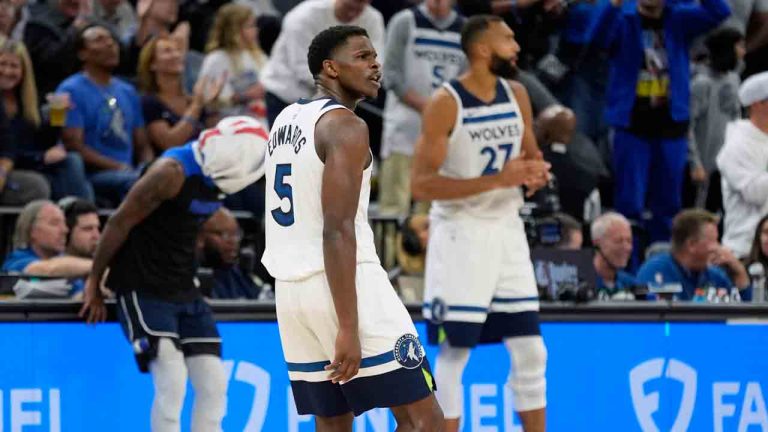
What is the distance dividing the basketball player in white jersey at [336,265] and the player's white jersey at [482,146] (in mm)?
2001

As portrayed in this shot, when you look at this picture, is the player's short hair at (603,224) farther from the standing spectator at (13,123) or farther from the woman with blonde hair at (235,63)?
the standing spectator at (13,123)

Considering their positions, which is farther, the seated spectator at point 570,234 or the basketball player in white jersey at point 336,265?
the seated spectator at point 570,234

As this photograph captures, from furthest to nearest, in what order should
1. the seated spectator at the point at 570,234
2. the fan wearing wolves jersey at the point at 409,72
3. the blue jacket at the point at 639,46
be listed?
the blue jacket at the point at 639,46, the fan wearing wolves jersey at the point at 409,72, the seated spectator at the point at 570,234

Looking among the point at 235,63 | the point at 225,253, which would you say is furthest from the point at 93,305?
the point at 235,63

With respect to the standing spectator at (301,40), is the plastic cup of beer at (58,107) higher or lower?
lower

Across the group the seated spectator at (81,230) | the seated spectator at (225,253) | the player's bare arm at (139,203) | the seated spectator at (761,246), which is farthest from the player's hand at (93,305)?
the seated spectator at (761,246)

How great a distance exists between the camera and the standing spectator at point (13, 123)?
9680mm

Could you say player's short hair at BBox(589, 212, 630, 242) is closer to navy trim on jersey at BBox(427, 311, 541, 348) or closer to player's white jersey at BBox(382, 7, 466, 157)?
player's white jersey at BBox(382, 7, 466, 157)

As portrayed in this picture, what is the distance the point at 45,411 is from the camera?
740 centimetres

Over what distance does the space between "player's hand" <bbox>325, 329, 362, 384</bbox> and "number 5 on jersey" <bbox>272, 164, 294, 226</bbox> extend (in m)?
0.50

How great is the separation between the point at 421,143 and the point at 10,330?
2302mm

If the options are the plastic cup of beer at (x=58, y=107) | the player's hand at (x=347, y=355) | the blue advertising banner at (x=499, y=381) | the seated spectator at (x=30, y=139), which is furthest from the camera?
the plastic cup of beer at (x=58, y=107)

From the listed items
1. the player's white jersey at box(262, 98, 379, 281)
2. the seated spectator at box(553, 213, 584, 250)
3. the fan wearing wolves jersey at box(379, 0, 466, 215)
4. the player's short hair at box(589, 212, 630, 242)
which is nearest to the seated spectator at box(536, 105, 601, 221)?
the player's short hair at box(589, 212, 630, 242)

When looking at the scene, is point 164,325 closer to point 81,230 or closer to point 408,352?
point 81,230
